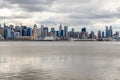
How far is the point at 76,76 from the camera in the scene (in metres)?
38.1

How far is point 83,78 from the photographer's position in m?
36.4

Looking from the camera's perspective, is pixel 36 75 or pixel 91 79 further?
pixel 36 75

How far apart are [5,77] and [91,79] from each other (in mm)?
9989

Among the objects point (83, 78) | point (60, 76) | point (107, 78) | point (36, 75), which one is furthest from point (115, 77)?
point (36, 75)

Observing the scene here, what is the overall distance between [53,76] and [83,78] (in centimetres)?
374

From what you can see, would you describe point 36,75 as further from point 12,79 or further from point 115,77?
point 115,77

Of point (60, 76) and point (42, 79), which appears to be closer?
point (42, 79)

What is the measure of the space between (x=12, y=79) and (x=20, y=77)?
1.87 metres

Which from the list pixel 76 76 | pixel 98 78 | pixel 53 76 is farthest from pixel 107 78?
pixel 53 76

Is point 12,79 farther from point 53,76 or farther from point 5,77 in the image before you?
point 53,76

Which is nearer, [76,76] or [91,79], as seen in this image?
[91,79]

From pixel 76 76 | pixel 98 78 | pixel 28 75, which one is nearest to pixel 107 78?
pixel 98 78

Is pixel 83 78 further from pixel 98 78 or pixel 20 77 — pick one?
pixel 20 77

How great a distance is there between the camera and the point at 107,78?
117 feet
